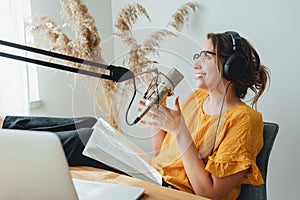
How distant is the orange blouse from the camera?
0.95 meters

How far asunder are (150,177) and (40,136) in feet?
1.93

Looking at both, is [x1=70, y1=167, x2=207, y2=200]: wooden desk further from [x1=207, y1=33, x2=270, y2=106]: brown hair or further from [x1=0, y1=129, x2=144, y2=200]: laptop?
[x1=0, y1=129, x2=144, y2=200]: laptop

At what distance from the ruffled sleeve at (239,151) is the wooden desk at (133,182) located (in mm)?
165

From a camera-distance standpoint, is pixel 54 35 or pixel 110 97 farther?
pixel 54 35

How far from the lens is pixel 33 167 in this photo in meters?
0.42

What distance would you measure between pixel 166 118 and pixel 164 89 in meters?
0.09

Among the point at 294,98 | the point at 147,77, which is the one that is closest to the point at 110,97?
the point at 147,77

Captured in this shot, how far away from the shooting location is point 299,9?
1455 millimetres

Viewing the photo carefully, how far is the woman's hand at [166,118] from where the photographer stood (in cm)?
75

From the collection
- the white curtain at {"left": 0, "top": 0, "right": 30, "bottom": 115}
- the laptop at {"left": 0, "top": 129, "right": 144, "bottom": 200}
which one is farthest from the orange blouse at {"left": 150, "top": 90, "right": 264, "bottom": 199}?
the white curtain at {"left": 0, "top": 0, "right": 30, "bottom": 115}

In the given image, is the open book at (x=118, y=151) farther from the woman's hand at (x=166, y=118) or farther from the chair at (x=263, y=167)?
the chair at (x=263, y=167)

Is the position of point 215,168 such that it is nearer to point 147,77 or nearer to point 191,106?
point 191,106

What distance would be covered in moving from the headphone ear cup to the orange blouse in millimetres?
100

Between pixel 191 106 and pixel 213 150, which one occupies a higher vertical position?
pixel 191 106
